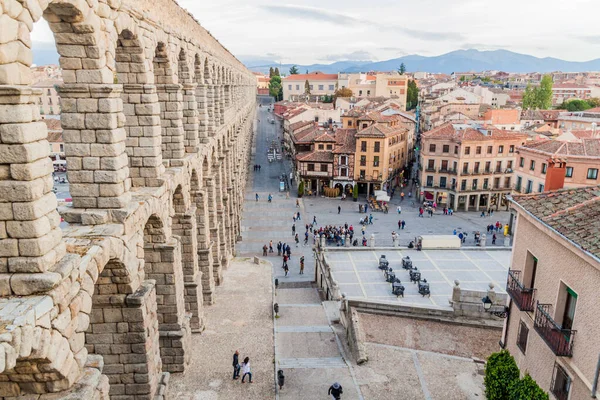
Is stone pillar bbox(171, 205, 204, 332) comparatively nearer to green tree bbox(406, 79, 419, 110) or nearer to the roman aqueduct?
A: the roman aqueduct

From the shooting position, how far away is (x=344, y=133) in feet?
210

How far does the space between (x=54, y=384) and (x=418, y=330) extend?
1894 cm

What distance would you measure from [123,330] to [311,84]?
14120cm

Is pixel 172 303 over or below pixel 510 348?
over

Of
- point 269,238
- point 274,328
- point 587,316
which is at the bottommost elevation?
point 269,238

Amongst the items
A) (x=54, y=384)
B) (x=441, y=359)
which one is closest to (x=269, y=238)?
(x=441, y=359)

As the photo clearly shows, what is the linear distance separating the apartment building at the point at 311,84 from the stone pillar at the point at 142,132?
135m

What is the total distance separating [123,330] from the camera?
12.4m

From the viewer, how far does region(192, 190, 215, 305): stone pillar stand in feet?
72.4

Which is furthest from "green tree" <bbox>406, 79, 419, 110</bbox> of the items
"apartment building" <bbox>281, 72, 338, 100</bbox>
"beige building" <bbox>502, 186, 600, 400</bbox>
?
"beige building" <bbox>502, 186, 600, 400</bbox>

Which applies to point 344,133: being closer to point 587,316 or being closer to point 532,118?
point 532,118

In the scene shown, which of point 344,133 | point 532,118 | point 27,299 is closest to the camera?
point 27,299

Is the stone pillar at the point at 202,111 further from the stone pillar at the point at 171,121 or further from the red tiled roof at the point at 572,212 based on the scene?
the red tiled roof at the point at 572,212

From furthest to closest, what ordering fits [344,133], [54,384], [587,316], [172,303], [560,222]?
[344,133], [172,303], [560,222], [587,316], [54,384]
